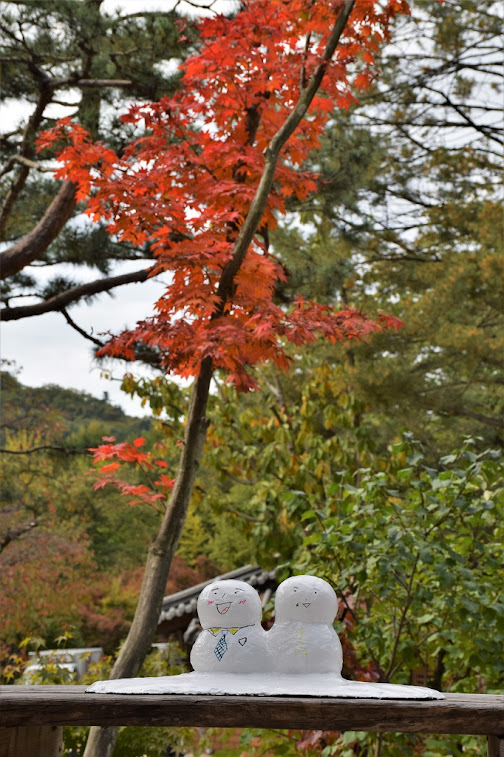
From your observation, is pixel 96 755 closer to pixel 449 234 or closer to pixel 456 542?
pixel 456 542

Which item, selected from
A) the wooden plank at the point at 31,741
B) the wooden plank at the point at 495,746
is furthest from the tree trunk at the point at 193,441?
the wooden plank at the point at 495,746

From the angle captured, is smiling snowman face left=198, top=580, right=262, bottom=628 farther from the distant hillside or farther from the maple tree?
the distant hillside

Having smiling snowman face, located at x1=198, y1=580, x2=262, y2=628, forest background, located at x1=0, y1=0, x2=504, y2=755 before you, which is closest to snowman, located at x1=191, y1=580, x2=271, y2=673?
smiling snowman face, located at x1=198, y1=580, x2=262, y2=628

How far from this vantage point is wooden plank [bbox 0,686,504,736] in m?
1.23

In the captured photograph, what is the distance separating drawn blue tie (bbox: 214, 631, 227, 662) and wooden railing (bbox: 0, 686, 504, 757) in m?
0.17

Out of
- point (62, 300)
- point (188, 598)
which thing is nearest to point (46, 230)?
point (62, 300)

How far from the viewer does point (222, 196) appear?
2.91 metres

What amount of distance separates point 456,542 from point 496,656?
392 mm

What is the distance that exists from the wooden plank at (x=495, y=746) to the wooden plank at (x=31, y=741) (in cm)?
79

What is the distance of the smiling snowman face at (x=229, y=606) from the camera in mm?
1474

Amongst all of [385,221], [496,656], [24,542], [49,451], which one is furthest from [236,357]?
[385,221]

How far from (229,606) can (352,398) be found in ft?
11.8

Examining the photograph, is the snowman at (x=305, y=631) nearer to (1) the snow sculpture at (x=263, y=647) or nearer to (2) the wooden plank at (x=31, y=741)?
(1) the snow sculpture at (x=263, y=647)

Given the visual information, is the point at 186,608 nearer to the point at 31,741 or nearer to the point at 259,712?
the point at 31,741
